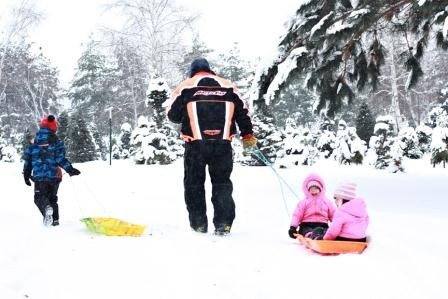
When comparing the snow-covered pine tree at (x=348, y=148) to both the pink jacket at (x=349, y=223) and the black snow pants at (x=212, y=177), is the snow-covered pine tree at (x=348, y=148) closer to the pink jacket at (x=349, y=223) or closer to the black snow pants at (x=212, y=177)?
the black snow pants at (x=212, y=177)

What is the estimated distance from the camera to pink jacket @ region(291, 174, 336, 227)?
4.71 m

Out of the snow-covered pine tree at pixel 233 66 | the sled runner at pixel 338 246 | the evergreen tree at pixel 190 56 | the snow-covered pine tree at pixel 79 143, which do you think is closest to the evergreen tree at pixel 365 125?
the evergreen tree at pixel 190 56

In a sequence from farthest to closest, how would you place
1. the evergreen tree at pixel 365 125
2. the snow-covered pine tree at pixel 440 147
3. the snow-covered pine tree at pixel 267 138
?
the evergreen tree at pixel 365 125, the snow-covered pine tree at pixel 267 138, the snow-covered pine tree at pixel 440 147

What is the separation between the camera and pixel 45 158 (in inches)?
227

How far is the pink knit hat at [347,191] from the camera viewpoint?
4.11 metres

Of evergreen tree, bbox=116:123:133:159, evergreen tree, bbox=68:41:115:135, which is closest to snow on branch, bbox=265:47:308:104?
evergreen tree, bbox=116:123:133:159

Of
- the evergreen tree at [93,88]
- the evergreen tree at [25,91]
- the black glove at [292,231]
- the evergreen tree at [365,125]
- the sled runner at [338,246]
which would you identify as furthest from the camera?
the evergreen tree at [93,88]

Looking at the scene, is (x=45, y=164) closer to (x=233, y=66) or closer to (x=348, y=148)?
(x=348, y=148)

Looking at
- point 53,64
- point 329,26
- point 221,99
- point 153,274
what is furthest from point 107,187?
point 53,64

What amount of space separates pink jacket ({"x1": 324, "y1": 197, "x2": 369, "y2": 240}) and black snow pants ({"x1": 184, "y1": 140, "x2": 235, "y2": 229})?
3.71ft

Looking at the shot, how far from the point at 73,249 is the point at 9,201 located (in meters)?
6.21

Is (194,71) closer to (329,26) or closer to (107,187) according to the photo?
(329,26)

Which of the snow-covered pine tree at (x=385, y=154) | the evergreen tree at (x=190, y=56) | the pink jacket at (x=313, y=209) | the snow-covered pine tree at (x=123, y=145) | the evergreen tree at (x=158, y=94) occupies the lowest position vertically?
the snow-covered pine tree at (x=123, y=145)

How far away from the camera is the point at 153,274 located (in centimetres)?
323
